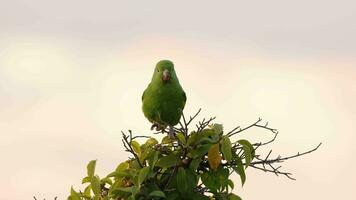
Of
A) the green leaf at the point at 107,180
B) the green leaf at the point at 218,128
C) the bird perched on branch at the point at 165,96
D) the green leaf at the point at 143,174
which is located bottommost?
the green leaf at the point at 143,174

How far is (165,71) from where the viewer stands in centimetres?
805

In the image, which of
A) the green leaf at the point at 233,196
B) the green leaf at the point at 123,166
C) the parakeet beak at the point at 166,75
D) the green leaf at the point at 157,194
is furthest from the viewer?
the parakeet beak at the point at 166,75

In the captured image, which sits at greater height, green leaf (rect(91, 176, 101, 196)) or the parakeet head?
the parakeet head

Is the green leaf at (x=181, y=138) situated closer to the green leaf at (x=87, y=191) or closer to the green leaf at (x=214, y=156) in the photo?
the green leaf at (x=214, y=156)

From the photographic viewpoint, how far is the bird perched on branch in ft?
26.4

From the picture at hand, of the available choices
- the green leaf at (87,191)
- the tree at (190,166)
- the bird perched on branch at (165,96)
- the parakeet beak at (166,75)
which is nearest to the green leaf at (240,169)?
the tree at (190,166)

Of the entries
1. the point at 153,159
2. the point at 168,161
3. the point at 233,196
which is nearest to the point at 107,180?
the point at 153,159

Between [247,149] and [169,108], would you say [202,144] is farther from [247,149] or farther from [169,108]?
[169,108]

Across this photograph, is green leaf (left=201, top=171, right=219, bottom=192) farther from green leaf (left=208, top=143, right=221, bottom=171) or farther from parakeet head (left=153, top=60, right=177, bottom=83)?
parakeet head (left=153, top=60, right=177, bottom=83)

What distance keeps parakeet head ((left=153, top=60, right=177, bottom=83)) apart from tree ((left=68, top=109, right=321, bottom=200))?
2.22 metres

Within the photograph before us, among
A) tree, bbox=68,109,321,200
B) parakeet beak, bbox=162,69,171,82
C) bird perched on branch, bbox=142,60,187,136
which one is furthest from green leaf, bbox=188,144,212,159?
parakeet beak, bbox=162,69,171,82

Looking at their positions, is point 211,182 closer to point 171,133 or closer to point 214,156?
point 214,156

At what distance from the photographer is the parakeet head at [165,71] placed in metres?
8.05

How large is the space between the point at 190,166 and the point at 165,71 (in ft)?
8.74
